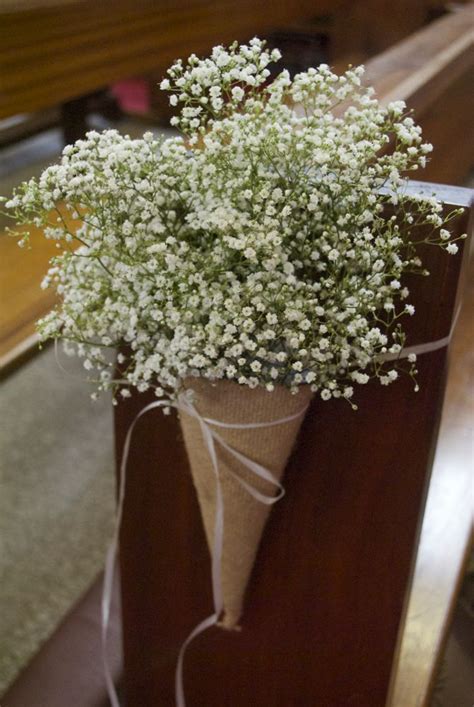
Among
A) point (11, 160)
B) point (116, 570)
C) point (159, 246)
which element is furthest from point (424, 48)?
point (11, 160)

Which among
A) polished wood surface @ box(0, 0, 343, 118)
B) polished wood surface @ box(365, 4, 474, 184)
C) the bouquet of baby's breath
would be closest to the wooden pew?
the bouquet of baby's breath

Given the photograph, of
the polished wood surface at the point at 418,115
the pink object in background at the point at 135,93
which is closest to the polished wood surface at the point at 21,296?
the polished wood surface at the point at 418,115

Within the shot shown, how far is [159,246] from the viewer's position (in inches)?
33.0

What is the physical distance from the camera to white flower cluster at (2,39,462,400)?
33.4 inches

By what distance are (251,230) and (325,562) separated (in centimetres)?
52

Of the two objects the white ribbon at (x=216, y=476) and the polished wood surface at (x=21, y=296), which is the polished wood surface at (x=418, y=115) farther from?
the white ribbon at (x=216, y=476)

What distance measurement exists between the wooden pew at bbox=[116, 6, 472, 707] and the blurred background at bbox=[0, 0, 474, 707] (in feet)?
0.22

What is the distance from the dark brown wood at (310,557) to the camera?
1038mm

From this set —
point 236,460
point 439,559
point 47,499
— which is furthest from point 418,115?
point 47,499

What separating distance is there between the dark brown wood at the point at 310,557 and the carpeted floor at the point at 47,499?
768 millimetres

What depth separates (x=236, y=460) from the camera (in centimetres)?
101

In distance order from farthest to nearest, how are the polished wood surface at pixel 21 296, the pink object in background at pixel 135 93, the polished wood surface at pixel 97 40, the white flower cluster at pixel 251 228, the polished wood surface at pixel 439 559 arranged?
the pink object in background at pixel 135 93 → the polished wood surface at pixel 97 40 → the polished wood surface at pixel 21 296 → the polished wood surface at pixel 439 559 → the white flower cluster at pixel 251 228

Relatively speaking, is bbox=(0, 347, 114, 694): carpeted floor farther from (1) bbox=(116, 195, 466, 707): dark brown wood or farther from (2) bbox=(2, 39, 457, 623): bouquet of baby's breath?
(2) bbox=(2, 39, 457, 623): bouquet of baby's breath

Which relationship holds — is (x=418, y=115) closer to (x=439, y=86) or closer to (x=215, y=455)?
(x=439, y=86)
